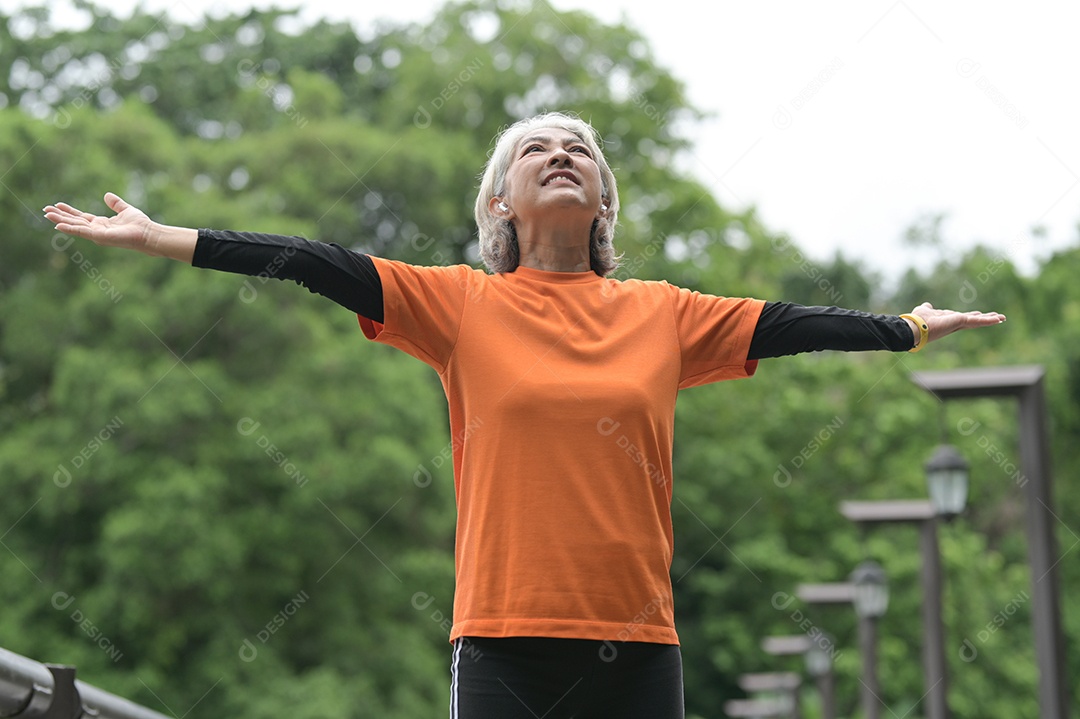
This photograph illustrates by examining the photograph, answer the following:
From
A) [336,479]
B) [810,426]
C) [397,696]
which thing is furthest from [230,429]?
[810,426]

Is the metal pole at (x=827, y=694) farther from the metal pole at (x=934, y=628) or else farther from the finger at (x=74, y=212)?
the finger at (x=74, y=212)

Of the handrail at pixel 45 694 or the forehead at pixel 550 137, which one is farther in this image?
the forehead at pixel 550 137

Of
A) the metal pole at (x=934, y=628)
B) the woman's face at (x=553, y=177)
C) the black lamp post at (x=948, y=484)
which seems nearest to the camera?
the woman's face at (x=553, y=177)

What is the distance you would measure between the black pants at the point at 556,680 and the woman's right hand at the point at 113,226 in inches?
34.6

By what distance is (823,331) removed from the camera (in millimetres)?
2527

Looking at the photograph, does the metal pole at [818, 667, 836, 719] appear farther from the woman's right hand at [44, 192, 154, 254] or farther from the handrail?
the woman's right hand at [44, 192, 154, 254]

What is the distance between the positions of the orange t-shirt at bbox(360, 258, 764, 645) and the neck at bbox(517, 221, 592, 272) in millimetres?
144

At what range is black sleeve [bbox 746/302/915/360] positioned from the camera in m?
2.52

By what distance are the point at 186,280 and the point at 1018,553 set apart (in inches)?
759

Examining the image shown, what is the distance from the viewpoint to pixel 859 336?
2516 mm

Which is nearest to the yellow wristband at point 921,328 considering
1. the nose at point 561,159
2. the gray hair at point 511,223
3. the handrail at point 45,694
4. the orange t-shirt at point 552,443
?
the orange t-shirt at point 552,443

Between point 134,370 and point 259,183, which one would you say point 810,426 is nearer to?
point 259,183

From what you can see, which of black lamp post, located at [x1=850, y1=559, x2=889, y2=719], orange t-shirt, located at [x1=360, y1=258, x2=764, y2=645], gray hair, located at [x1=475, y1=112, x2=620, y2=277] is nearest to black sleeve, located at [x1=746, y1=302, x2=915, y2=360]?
Result: orange t-shirt, located at [x1=360, y1=258, x2=764, y2=645]

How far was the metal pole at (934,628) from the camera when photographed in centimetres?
1079
